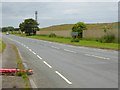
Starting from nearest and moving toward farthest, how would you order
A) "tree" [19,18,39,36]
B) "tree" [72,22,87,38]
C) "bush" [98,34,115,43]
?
"bush" [98,34,115,43] < "tree" [72,22,87,38] < "tree" [19,18,39,36]

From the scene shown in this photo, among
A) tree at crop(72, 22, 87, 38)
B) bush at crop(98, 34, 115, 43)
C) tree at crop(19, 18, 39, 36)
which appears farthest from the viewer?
tree at crop(19, 18, 39, 36)

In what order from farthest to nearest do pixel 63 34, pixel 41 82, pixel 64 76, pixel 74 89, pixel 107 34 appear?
pixel 63 34
pixel 107 34
pixel 64 76
pixel 41 82
pixel 74 89

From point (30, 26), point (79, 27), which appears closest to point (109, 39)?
point (79, 27)

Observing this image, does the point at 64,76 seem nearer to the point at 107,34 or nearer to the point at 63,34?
the point at 107,34

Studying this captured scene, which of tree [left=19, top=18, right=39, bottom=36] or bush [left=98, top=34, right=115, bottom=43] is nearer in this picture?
bush [left=98, top=34, right=115, bottom=43]

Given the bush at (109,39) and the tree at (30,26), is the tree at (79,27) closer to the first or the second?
the bush at (109,39)

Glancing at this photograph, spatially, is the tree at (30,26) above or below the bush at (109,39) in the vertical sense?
above

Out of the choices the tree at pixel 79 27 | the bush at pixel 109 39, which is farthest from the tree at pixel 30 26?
the bush at pixel 109 39

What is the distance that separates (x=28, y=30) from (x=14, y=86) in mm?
125402

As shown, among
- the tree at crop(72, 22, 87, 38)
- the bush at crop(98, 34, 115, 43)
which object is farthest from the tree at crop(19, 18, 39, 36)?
the bush at crop(98, 34, 115, 43)

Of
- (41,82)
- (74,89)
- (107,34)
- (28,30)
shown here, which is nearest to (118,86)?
(74,89)

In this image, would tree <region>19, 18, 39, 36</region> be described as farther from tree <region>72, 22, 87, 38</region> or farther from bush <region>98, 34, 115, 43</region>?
bush <region>98, 34, 115, 43</region>

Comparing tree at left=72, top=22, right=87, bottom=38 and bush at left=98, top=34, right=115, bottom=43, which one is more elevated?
tree at left=72, top=22, right=87, bottom=38

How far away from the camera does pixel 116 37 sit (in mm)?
50938
